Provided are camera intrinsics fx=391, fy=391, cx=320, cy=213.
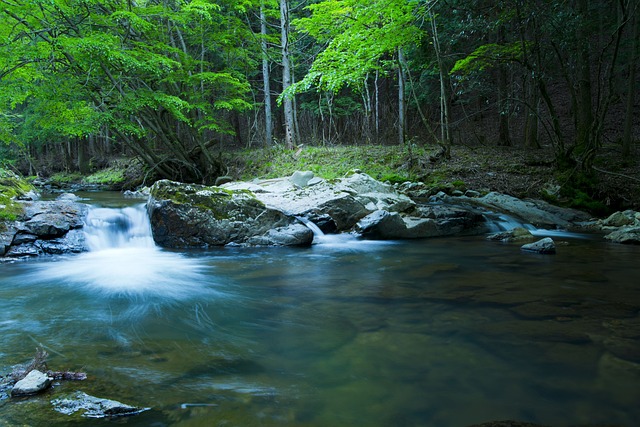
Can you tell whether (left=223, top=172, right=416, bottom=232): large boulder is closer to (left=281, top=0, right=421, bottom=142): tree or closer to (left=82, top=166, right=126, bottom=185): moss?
(left=281, top=0, right=421, bottom=142): tree

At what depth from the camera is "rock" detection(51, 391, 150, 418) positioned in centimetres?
205

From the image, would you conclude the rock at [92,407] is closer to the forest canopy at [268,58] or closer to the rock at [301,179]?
the forest canopy at [268,58]

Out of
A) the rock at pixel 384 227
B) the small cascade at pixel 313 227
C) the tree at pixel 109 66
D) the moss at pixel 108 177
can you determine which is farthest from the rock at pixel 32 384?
the moss at pixel 108 177

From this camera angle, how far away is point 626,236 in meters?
7.12

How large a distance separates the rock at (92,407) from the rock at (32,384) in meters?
0.17

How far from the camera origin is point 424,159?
45.3ft

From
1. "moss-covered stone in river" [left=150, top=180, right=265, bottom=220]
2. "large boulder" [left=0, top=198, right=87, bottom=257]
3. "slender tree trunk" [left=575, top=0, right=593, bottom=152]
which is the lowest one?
"large boulder" [left=0, top=198, right=87, bottom=257]

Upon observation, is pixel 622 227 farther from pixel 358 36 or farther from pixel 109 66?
pixel 109 66

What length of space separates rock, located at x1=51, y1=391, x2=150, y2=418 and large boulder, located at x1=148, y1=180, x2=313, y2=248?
17.9 feet

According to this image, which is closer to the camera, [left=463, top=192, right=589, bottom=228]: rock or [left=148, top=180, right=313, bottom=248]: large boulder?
[left=148, top=180, right=313, bottom=248]: large boulder

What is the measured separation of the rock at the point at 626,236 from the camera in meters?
7.05

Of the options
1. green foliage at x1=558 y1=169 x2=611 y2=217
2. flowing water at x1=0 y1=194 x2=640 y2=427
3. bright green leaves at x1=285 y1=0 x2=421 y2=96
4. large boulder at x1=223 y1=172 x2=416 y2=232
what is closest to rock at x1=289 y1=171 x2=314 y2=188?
large boulder at x1=223 y1=172 x2=416 y2=232

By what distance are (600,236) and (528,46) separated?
202 inches

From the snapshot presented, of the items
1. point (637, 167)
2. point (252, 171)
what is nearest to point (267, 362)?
point (637, 167)
